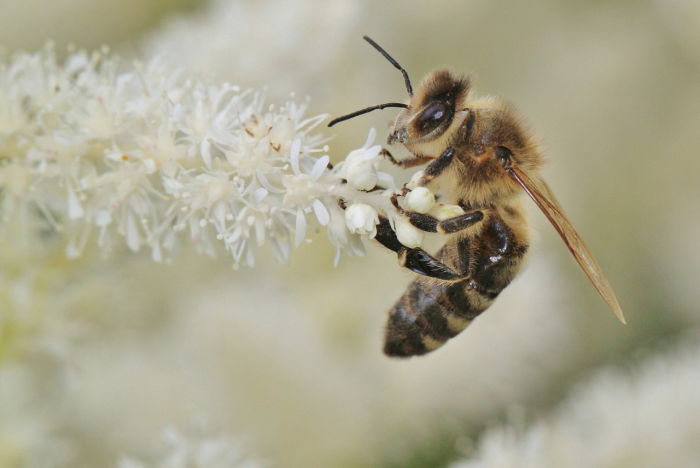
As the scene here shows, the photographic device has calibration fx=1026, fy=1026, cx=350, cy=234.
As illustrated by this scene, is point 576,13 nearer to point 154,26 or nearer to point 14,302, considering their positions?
point 154,26

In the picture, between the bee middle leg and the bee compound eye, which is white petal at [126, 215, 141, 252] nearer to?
the bee middle leg

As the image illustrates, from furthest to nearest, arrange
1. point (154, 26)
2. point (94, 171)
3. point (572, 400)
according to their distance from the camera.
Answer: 1. point (154, 26)
2. point (572, 400)
3. point (94, 171)

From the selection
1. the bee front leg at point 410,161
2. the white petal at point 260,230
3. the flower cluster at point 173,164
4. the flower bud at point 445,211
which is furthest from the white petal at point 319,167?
the bee front leg at point 410,161

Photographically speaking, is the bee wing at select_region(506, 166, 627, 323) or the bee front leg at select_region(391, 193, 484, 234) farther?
the bee wing at select_region(506, 166, 627, 323)

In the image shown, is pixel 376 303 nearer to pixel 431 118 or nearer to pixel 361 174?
pixel 431 118

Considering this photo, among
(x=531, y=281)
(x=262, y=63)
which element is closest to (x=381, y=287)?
(x=531, y=281)

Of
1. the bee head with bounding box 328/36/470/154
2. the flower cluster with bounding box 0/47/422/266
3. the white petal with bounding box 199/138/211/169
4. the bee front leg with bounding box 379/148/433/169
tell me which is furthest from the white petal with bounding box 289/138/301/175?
the bee front leg with bounding box 379/148/433/169
